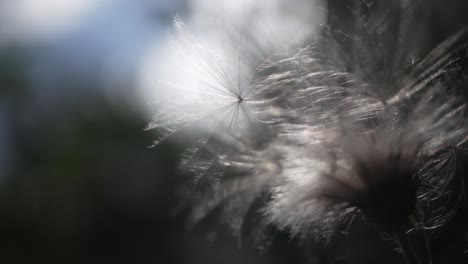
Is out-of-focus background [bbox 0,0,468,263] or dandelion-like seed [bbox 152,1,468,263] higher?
out-of-focus background [bbox 0,0,468,263]

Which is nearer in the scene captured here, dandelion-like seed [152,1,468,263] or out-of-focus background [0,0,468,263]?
dandelion-like seed [152,1,468,263]

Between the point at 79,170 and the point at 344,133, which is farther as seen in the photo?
the point at 79,170

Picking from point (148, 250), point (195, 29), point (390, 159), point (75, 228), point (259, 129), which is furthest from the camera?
point (75, 228)

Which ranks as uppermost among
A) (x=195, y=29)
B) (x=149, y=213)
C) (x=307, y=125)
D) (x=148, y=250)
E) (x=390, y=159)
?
(x=149, y=213)

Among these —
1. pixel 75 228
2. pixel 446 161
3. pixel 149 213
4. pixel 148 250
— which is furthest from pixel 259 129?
pixel 75 228

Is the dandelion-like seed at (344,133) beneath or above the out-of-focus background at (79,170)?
beneath

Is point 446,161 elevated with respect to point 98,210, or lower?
lower

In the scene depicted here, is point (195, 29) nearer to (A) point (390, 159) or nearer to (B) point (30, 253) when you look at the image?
(A) point (390, 159)

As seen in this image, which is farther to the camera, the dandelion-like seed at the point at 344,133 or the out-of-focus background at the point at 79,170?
the out-of-focus background at the point at 79,170
